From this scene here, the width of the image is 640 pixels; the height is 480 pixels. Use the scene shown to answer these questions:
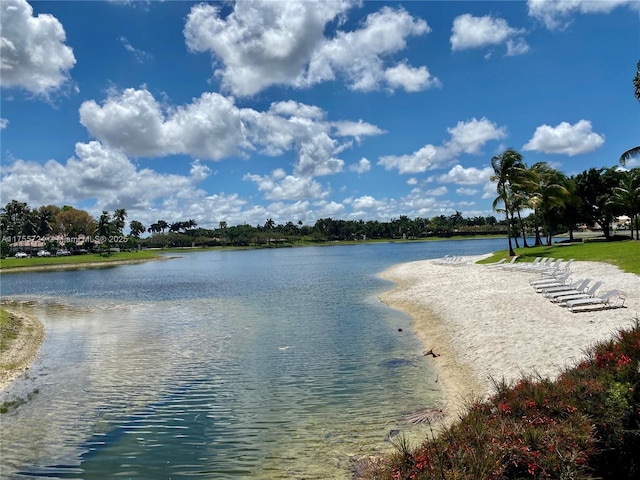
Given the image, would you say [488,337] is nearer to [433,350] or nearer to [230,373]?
[433,350]

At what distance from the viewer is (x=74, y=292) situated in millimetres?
49969

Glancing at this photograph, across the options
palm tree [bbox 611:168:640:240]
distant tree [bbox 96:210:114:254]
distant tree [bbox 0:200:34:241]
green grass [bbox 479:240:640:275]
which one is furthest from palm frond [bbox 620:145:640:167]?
distant tree [bbox 0:200:34:241]

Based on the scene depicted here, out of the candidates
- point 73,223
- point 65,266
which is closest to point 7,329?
point 65,266

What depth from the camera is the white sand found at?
43.5ft

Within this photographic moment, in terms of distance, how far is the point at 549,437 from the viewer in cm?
555

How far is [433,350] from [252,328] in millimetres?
10606

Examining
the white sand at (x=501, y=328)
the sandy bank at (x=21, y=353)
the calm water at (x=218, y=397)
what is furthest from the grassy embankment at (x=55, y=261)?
the white sand at (x=501, y=328)

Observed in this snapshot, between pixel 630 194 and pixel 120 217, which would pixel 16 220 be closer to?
pixel 120 217

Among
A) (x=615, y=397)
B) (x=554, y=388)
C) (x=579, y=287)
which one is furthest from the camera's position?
(x=579, y=287)

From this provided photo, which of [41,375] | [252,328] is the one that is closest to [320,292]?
[252,328]

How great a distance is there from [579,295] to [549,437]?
59.4 feet

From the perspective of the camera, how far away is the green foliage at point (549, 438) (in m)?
5.28

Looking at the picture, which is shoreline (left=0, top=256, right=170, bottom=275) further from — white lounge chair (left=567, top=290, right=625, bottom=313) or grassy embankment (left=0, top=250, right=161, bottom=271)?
white lounge chair (left=567, top=290, right=625, bottom=313)

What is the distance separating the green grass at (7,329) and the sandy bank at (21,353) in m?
0.21
